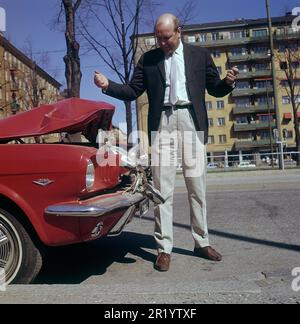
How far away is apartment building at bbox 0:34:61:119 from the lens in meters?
31.7

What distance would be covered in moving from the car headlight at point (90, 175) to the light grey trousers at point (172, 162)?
733 millimetres

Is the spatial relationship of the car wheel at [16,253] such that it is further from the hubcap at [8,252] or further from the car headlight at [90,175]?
the car headlight at [90,175]

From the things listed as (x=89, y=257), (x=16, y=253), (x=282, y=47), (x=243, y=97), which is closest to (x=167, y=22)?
(x=16, y=253)

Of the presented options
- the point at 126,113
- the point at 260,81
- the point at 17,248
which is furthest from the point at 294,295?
the point at 260,81

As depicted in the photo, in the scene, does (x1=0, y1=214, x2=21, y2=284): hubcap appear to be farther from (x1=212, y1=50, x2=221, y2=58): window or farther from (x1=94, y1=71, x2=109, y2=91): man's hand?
(x1=212, y1=50, x2=221, y2=58): window

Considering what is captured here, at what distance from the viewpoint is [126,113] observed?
22359 mm

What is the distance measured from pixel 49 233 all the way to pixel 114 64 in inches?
765

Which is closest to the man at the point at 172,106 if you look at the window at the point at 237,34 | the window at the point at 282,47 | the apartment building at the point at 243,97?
the window at the point at 282,47

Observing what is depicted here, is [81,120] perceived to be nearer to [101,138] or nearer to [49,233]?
[101,138]

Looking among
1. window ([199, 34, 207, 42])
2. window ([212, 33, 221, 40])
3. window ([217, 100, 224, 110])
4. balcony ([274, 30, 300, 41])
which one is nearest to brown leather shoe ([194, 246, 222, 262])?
balcony ([274, 30, 300, 41])

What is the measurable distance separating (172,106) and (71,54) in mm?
13421

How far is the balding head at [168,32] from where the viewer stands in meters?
3.88

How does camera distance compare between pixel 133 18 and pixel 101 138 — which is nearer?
pixel 101 138

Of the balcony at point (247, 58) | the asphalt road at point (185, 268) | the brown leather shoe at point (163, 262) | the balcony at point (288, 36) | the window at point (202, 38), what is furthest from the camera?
the window at point (202, 38)
